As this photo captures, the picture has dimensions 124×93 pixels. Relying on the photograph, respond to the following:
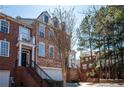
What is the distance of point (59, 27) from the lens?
33.3 ft

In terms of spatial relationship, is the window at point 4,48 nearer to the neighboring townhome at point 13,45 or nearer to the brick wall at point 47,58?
the neighboring townhome at point 13,45

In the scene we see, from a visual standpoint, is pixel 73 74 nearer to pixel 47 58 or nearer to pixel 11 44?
pixel 47 58

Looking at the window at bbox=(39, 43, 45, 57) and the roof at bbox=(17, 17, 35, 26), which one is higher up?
the roof at bbox=(17, 17, 35, 26)

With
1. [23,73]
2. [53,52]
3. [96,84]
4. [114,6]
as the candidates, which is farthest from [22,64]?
[114,6]

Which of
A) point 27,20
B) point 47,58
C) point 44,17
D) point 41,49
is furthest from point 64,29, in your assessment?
point 41,49

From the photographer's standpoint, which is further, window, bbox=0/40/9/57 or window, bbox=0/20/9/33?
window, bbox=0/20/9/33

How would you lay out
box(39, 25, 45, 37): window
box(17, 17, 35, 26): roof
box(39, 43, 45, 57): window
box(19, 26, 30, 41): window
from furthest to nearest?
box(19, 26, 30, 41): window → box(39, 43, 45, 57): window → box(39, 25, 45, 37): window → box(17, 17, 35, 26): roof

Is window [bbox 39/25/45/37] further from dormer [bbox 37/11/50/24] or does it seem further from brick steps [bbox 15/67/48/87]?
brick steps [bbox 15/67/48/87]

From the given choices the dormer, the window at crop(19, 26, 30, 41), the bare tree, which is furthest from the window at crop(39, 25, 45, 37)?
the bare tree

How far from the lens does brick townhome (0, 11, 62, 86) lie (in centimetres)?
1050

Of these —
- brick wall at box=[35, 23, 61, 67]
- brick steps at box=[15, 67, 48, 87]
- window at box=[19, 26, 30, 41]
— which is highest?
window at box=[19, 26, 30, 41]

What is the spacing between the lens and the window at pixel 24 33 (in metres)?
11.4

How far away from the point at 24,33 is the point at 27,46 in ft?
1.58

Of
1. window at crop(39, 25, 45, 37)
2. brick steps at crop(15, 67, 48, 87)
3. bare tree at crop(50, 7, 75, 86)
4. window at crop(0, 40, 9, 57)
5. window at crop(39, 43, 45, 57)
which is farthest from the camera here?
window at crop(39, 43, 45, 57)
